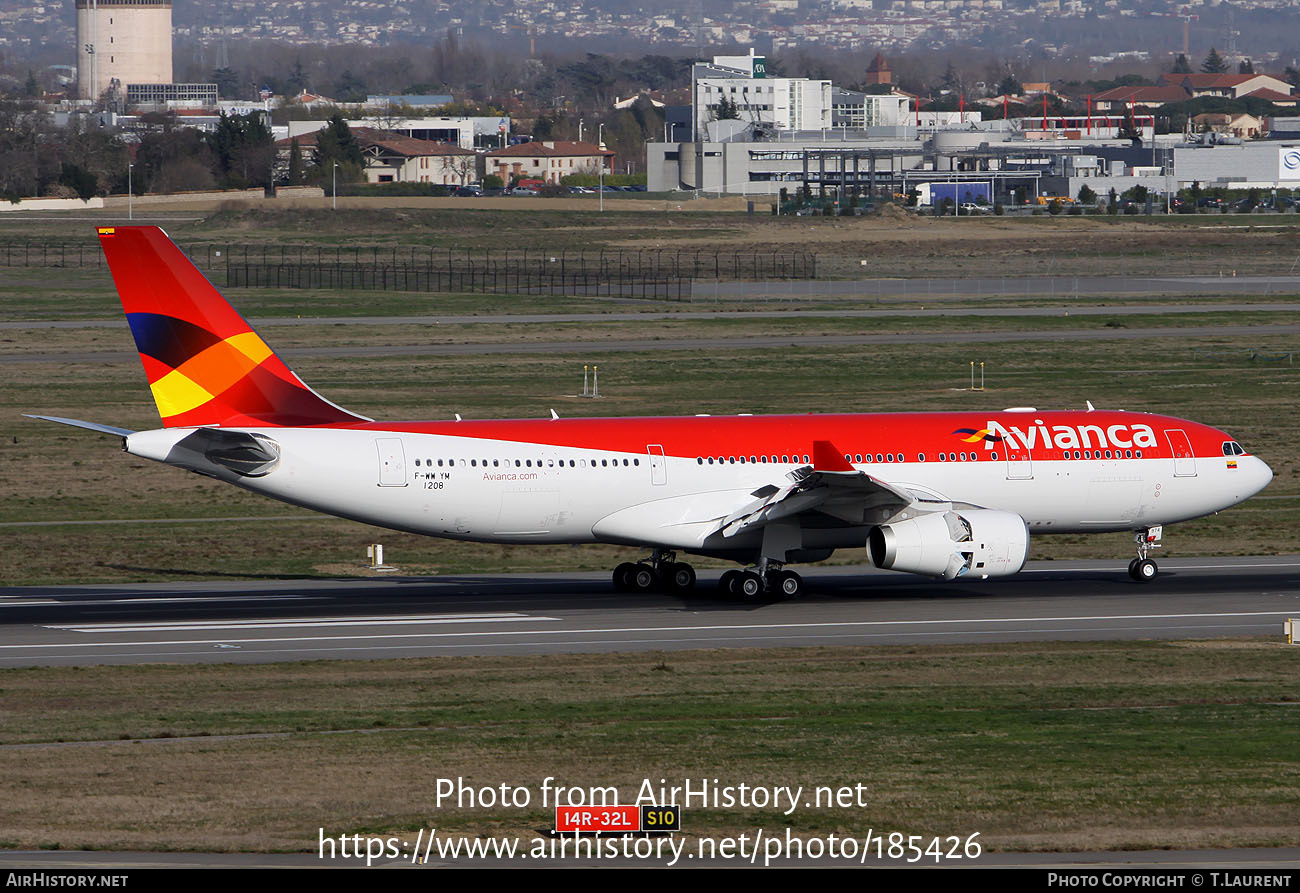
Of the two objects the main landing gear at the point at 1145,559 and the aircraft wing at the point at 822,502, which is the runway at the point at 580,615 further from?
the aircraft wing at the point at 822,502

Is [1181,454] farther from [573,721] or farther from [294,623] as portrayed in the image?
[294,623]

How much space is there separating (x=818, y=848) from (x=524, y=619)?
61.0ft

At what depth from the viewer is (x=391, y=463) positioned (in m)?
39.5

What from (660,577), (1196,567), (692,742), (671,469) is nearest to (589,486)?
(671,469)

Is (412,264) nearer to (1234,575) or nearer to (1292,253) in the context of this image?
(1292,253)

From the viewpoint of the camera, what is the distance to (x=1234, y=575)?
146ft

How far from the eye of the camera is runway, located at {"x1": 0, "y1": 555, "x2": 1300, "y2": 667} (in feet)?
118

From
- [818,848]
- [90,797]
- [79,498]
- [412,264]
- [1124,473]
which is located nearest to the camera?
[818,848]

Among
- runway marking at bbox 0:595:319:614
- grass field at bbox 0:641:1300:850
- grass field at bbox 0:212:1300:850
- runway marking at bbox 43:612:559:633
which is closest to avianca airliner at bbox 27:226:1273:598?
runway marking at bbox 43:612:559:633

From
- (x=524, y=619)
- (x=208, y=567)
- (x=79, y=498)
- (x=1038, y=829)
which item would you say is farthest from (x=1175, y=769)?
(x=79, y=498)

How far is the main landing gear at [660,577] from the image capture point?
1693 inches

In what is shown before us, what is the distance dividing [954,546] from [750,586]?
4.90 m

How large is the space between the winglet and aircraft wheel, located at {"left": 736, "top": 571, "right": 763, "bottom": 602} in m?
3.58

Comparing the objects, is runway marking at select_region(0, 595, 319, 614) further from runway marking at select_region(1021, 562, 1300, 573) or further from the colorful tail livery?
runway marking at select_region(1021, 562, 1300, 573)
